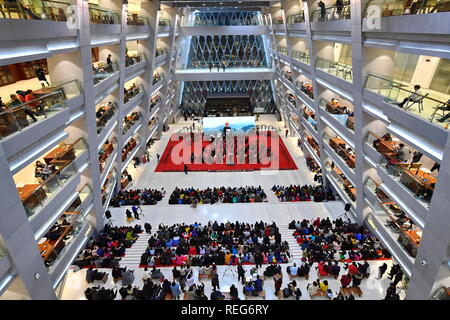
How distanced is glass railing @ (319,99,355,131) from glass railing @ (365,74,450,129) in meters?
2.81

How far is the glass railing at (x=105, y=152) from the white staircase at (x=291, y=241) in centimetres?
1069

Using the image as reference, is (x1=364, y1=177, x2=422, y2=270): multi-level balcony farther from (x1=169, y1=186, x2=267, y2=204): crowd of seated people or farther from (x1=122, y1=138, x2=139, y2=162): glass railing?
(x1=122, y1=138, x2=139, y2=162): glass railing

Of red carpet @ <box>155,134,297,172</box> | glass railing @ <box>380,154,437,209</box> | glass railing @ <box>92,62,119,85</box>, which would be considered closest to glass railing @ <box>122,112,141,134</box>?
red carpet @ <box>155,134,297,172</box>

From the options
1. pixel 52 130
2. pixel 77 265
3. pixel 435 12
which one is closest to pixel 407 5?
pixel 435 12

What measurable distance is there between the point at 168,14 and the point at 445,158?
26.8 m

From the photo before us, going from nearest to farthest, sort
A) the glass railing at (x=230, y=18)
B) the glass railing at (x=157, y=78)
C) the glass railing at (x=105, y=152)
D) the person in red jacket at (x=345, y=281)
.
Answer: the person in red jacket at (x=345, y=281)
the glass railing at (x=105, y=152)
the glass railing at (x=157, y=78)
the glass railing at (x=230, y=18)

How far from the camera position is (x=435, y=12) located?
8164mm

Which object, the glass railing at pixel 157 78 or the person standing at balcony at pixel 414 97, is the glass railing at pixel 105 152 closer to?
the glass railing at pixel 157 78

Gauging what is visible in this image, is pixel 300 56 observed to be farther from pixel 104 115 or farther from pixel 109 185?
pixel 109 185

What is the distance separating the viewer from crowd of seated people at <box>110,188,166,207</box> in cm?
A: 1900

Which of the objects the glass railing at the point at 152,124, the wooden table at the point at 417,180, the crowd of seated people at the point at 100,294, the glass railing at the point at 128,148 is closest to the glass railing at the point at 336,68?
the wooden table at the point at 417,180

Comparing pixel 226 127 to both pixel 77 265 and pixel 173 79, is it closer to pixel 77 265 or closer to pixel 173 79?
pixel 173 79

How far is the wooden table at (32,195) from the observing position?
8997 millimetres

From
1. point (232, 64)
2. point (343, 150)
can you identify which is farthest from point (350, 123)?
point (232, 64)
